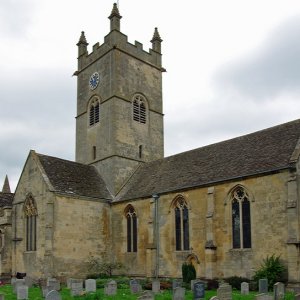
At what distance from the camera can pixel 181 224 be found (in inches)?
1177

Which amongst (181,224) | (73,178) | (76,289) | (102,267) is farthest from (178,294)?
(73,178)

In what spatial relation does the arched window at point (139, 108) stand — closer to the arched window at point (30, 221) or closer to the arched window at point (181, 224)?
the arched window at point (30, 221)

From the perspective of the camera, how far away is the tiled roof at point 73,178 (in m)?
33.0

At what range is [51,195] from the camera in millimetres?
31422

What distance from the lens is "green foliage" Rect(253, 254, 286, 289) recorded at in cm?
2322

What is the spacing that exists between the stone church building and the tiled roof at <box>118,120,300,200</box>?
10cm

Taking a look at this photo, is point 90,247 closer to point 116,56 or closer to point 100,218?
point 100,218

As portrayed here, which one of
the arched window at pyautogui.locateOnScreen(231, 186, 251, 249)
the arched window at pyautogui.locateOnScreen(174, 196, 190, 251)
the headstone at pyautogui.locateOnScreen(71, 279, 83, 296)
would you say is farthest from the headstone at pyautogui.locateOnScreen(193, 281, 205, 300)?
the arched window at pyautogui.locateOnScreen(174, 196, 190, 251)

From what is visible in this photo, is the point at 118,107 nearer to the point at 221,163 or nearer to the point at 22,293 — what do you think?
the point at 221,163

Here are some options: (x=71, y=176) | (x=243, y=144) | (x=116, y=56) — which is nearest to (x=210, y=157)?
(x=243, y=144)

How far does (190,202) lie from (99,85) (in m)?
15.6

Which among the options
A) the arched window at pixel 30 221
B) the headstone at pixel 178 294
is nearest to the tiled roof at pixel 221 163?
the arched window at pixel 30 221

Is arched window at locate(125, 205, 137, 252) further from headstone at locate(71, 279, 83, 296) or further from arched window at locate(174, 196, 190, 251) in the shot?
headstone at locate(71, 279, 83, 296)

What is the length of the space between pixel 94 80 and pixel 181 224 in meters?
16.8
